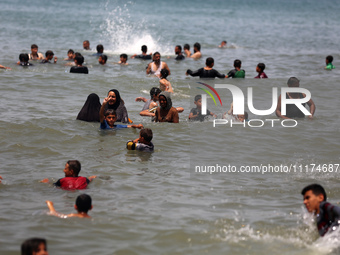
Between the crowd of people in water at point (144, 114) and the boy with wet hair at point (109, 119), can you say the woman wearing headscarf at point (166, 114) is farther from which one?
the boy with wet hair at point (109, 119)

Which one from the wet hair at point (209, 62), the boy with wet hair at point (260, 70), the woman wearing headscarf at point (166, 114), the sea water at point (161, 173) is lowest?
the sea water at point (161, 173)

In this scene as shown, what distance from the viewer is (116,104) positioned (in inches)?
476

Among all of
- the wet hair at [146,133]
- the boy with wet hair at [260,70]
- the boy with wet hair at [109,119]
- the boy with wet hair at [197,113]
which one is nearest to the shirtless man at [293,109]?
the boy with wet hair at [197,113]

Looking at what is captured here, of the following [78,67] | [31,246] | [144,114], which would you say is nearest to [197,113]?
[144,114]

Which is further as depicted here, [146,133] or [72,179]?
[146,133]

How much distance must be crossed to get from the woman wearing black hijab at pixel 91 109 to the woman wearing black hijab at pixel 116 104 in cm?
55

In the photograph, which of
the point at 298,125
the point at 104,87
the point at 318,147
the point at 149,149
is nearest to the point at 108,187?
the point at 149,149

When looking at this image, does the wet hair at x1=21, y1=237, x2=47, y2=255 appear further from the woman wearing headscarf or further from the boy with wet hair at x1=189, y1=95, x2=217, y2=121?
the boy with wet hair at x1=189, y1=95, x2=217, y2=121

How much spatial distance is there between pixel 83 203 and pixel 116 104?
15.8ft

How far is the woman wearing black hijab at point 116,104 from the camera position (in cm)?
1188

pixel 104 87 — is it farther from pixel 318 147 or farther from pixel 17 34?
pixel 17 34

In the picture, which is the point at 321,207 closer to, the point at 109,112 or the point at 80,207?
the point at 80,207

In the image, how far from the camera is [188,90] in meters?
18.9

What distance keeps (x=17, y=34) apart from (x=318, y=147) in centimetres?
2633
